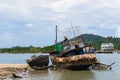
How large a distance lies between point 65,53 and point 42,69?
5.66 meters

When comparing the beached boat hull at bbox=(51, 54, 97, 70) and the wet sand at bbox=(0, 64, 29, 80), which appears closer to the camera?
the wet sand at bbox=(0, 64, 29, 80)

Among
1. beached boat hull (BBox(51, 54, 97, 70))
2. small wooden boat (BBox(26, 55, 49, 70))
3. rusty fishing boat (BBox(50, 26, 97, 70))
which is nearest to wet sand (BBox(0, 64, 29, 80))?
small wooden boat (BBox(26, 55, 49, 70))

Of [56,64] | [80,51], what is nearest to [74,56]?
[80,51]

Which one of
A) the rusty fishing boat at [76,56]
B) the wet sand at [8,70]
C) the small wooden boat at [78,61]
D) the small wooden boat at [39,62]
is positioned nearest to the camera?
the wet sand at [8,70]

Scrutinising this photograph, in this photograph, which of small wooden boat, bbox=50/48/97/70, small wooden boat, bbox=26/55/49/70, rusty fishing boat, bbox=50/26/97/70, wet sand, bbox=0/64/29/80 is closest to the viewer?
wet sand, bbox=0/64/29/80

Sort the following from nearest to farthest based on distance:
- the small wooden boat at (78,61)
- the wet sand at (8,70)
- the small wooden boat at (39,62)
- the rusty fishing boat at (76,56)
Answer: the wet sand at (8,70), the small wooden boat at (78,61), the rusty fishing boat at (76,56), the small wooden boat at (39,62)

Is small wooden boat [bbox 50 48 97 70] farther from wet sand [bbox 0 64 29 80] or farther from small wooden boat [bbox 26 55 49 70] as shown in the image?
wet sand [bbox 0 64 29 80]

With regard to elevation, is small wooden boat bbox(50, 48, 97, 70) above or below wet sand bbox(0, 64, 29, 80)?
above

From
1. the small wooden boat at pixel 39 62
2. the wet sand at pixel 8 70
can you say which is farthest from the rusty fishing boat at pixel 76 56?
the wet sand at pixel 8 70

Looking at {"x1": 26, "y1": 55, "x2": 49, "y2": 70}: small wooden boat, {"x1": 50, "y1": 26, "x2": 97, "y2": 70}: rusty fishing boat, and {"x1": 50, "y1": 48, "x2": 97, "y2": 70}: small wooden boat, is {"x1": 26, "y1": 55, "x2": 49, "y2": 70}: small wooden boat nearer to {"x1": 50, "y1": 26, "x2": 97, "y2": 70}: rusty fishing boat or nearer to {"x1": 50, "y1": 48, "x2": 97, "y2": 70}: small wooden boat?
{"x1": 50, "y1": 26, "x2": 97, "y2": 70}: rusty fishing boat

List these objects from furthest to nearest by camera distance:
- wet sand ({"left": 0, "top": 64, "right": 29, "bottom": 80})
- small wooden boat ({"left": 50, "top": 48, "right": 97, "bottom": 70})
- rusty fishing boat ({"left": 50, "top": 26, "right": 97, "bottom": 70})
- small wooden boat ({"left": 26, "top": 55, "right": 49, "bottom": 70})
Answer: small wooden boat ({"left": 26, "top": 55, "right": 49, "bottom": 70}) < rusty fishing boat ({"left": 50, "top": 26, "right": 97, "bottom": 70}) < small wooden boat ({"left": 50, "top": 48, "right": 97, "bottom": 70}) < wet sand ({"left": 0, "top": 64, "right": 29, "bottom": 80})

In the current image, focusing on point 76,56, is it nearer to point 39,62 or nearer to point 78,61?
point 78,61

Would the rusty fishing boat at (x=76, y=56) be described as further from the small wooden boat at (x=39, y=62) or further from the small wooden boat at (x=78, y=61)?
the small wooden boat at (x=39, y=62)

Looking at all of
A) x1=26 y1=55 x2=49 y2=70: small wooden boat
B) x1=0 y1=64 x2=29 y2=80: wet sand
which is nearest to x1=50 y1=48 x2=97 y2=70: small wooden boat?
x1=26 y1=55 x2=49 y2=70: small wooden boat
